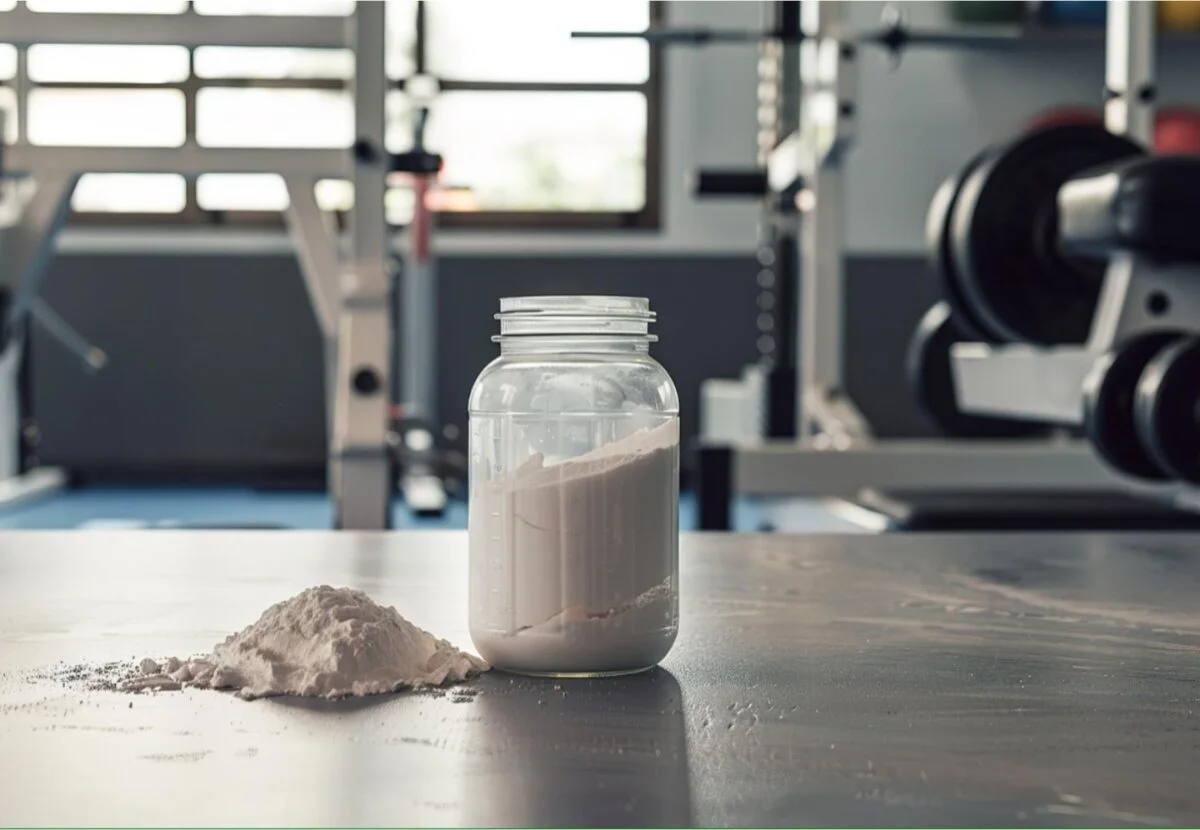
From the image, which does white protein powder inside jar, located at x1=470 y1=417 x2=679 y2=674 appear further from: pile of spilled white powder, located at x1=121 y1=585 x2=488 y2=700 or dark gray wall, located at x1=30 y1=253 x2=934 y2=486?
dark gray wall, located at x1=30 y1=253 x2=934 y2=486

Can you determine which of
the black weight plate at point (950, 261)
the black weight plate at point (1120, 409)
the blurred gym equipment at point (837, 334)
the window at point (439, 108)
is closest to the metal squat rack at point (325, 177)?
the blurred gym equipment at point (837, 334)

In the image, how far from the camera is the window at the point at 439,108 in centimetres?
529

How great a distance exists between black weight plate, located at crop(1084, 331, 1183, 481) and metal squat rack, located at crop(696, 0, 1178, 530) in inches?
6.3

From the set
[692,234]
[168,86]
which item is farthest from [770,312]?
[168,86]

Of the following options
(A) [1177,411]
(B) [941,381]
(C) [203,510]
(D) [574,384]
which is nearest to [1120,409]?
(A) [1177,411]

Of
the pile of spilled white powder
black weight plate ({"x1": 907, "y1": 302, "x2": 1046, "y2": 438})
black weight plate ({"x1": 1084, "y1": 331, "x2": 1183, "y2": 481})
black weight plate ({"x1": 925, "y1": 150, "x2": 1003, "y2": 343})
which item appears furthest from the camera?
black weight plate ({"x1": 907, "y1": 302, "x2": 1046, "y2": 438})

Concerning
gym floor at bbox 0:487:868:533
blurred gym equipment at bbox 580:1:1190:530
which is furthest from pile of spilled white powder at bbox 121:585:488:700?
gym floor at bbox 0:487:868:533

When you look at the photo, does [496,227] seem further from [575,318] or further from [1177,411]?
[575,318]

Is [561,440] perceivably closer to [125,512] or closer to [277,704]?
[277,704]

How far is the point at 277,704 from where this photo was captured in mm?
491

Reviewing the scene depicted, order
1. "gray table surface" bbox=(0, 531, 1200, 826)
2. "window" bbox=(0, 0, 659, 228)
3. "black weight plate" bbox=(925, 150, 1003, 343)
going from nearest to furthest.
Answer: "gray table surface" bbox=(0, 531, 1200, 826) < "black weight plate" bbox=(925, 150, 1003, 343) < "window" bbox=(0, 0, 659, 228)

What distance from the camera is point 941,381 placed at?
323cm

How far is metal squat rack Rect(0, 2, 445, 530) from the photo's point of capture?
2.15 meters

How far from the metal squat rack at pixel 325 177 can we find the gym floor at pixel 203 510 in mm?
1342
